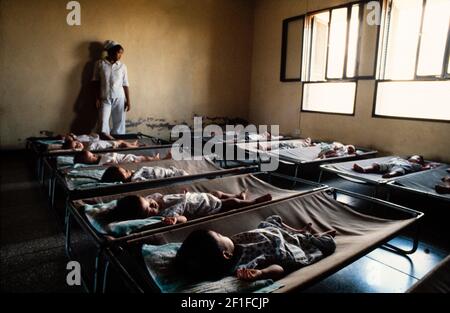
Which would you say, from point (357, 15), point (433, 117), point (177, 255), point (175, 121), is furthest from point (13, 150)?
point (433, 117)

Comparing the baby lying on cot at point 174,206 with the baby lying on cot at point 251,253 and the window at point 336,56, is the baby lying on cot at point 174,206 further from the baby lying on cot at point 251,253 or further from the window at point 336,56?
the window at point 336,56

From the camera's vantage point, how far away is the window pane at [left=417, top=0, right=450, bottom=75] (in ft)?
12.1

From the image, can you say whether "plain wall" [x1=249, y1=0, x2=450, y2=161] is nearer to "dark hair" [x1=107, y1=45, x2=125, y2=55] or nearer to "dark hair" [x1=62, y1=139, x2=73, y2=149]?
"dark hair" [x1=107, y1=45, x2=125, y2=55]

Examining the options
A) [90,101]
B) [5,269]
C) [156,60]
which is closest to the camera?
[5,269]

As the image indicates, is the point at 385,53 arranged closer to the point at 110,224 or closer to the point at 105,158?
the point at 105,158

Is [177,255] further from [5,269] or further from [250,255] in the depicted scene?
[5,269]

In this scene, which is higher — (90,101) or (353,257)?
(90,101)

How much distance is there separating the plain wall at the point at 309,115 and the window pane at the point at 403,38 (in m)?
0.37

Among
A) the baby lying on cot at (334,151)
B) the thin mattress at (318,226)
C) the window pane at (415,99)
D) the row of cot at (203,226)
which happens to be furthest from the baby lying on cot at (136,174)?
the window pane at (415,99)

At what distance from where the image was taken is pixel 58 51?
4594 millimetres

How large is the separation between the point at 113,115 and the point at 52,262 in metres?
3.50

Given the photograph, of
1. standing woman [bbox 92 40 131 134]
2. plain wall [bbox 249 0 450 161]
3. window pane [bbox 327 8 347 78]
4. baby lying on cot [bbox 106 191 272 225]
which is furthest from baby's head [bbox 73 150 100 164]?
window pane [bbox 327 8 347 78]

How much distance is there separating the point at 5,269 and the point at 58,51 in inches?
148

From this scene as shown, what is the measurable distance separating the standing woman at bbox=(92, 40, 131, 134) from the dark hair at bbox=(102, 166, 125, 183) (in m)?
2.40
